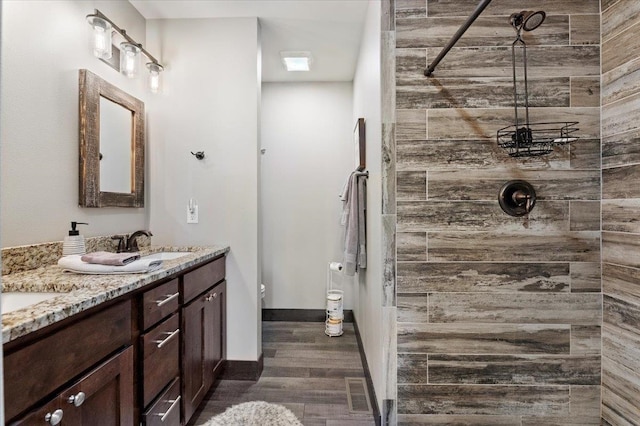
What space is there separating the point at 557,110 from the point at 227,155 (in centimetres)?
198

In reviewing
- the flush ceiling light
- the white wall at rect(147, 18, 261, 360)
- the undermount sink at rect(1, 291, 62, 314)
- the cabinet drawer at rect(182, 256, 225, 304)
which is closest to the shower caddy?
the white wall at rect(147, 18, 261, 360)

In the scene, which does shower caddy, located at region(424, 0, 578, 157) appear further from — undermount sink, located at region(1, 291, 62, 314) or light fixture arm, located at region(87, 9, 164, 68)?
undermount sink, located at region(1, 291, 62, 314)

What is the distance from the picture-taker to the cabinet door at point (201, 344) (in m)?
1.76

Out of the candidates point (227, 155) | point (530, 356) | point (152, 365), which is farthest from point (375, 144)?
point (152, 365)

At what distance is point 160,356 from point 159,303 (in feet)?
0.78

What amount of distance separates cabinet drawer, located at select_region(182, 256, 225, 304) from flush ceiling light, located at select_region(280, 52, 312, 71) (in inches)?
70.4

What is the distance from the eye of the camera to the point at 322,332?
10.4ft

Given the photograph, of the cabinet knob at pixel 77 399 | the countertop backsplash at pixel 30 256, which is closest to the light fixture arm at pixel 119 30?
the countertop backsplash at pixel 30 256

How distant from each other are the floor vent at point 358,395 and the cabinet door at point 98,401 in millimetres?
1264

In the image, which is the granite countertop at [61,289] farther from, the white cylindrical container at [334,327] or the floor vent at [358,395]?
the white cylindrical container at [334,327]

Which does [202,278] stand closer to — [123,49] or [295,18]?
[123,49]

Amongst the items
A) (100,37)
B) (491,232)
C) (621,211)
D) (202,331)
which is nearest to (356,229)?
(491,232)

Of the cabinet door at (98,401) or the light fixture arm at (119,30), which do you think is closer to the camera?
the cabinet door at (98,401)

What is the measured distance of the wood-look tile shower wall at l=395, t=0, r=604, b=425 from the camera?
1.67m
